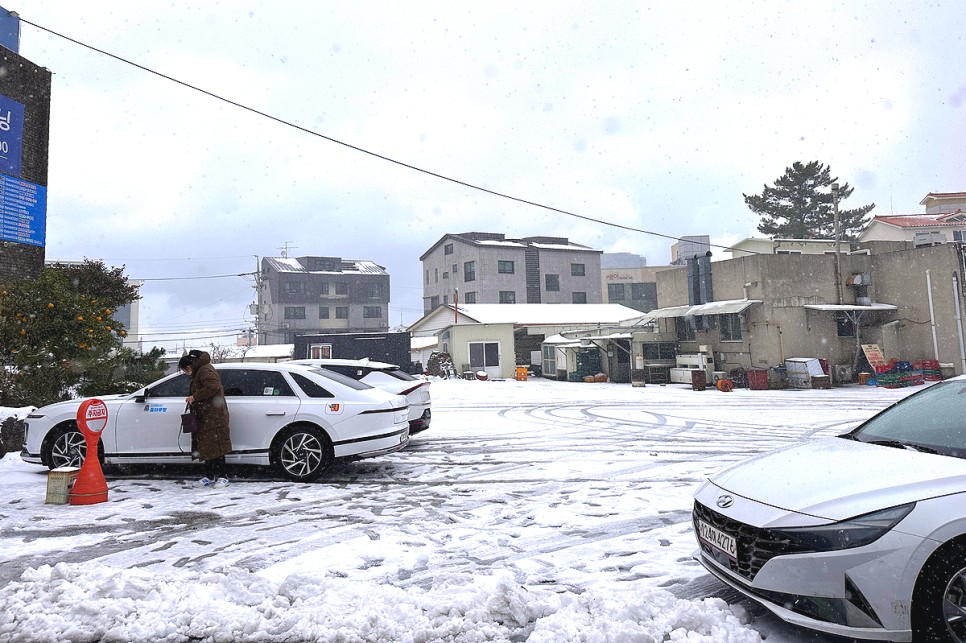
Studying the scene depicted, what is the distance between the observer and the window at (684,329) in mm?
28359

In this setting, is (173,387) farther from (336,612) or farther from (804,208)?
(804,208)

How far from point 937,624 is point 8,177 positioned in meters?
19.1

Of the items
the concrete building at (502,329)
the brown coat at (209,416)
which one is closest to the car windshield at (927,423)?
the brown coat at (209,416)

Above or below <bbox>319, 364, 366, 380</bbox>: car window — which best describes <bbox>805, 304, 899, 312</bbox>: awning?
above

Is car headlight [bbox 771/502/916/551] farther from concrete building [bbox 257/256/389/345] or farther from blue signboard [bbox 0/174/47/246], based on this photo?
concrete building [bbox 257/256/389/345]

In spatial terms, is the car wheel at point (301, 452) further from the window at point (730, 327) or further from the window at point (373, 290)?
the window at point (373, 290)

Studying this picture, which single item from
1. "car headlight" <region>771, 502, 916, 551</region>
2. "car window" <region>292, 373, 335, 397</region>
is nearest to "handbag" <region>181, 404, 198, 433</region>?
"car window" <region>292, 373, 335, 397</region>

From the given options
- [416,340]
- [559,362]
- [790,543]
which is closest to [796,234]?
[559,362]

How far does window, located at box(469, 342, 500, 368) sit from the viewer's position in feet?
113

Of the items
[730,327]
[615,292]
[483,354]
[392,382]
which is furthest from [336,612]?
[615,292]

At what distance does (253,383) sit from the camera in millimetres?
7613

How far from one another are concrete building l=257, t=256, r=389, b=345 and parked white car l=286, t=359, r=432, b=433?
176 feet

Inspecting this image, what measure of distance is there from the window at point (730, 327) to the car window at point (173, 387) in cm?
2303

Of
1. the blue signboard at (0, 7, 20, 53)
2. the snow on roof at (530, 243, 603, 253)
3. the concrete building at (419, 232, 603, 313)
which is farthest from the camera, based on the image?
the snow on roof at (530, 243, 603, 253)
